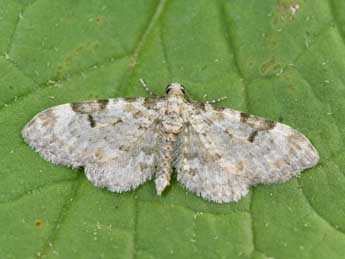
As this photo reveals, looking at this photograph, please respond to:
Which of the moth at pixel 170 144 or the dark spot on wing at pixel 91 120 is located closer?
the moth at pixel 170 144

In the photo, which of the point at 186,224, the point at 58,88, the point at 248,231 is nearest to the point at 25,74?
the point at 58,88

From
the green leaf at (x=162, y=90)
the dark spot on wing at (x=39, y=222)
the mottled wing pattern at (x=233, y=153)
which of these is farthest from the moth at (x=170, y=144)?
the dark spot on wing at (x=39, y=222)

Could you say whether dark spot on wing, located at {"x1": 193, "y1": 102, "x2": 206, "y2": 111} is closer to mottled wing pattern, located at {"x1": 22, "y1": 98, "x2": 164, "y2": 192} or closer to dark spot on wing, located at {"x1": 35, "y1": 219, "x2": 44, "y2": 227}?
mottled wing pattern, located at {"x1": 22, "y1": 98, "x2": 164, "y2": 192}

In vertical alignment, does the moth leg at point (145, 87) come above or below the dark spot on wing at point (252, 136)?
above

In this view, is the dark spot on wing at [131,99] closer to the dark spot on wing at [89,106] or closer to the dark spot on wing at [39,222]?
the dark spot on wing at [89,106]

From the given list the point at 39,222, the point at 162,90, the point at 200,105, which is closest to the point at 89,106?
the point at 162,90

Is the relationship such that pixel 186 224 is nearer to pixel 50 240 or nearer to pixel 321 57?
pixel 50 240

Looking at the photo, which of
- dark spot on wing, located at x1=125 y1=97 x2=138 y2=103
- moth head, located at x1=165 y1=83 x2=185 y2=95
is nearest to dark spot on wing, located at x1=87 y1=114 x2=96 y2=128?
dark spot on wing, located at x1=125 y1=97 x2=138 y2=103
